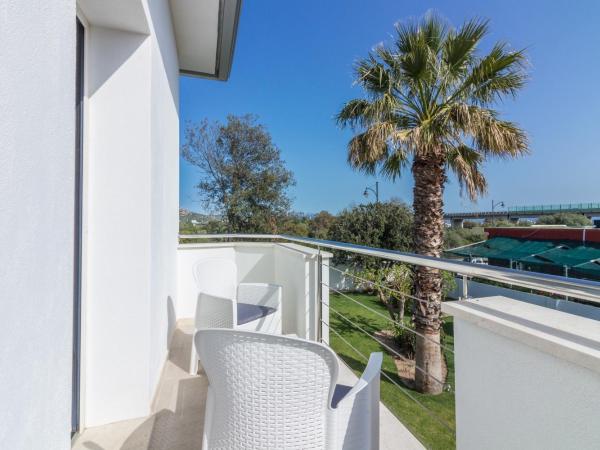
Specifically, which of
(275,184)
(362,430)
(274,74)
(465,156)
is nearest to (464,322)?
(362,430)

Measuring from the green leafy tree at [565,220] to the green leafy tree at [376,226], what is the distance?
19.7 meters

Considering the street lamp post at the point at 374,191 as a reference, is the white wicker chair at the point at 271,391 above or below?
below

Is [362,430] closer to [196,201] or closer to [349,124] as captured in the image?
[349,124]

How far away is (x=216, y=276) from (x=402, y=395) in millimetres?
4693

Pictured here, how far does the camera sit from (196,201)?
9.35 metres

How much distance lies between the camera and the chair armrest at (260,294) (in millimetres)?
3209

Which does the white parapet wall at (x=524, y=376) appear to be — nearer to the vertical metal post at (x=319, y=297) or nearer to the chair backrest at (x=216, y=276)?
the vertical metal post at (x=319, y=297)

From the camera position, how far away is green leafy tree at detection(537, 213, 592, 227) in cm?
2472

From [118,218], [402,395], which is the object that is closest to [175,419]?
[118,218]

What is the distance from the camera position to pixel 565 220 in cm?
2556

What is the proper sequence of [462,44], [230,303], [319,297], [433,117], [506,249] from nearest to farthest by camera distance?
[230,303] → [319,297] → [462,44] → [433,117] → [506,249]

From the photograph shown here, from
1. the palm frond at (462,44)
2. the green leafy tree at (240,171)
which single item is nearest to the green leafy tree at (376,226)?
the green leafy tree at (240,171)

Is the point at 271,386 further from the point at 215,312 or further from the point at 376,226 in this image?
the point at 376,226

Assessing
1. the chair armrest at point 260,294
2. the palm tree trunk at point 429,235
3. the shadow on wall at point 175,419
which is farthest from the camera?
the palm tree trunk at point 429,235
